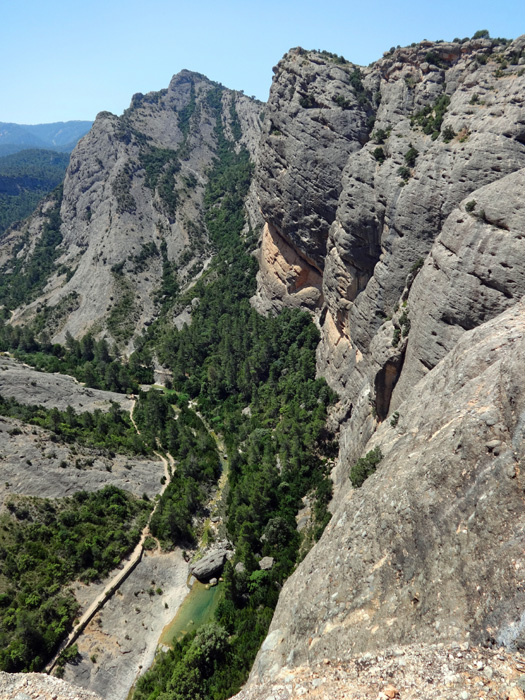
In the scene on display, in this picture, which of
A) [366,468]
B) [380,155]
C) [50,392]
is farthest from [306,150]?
[50,392]

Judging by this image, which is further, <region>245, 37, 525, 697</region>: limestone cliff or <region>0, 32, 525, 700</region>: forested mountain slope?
<region>0, 32, 525, 700</region>: forested mountain slope

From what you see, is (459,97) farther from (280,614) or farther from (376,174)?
(280,614)

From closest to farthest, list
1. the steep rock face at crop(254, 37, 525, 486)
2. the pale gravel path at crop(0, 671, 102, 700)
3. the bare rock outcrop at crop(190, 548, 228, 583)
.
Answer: the pale gravel path at crop(0, 671, 102, 700), the steep rock face at crop(254, 37, 525, 486), the bare rock outcrop at crop(190, 548, 228, 583)

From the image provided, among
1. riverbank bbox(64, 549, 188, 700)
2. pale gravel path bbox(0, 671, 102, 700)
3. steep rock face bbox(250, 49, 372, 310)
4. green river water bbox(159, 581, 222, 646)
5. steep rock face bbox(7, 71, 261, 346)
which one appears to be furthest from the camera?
steep rock face bbox(7, 71, 261, 346)

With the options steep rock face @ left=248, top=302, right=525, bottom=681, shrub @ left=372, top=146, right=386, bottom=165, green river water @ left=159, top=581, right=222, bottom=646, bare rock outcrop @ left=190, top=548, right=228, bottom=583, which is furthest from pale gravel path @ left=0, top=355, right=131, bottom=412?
shrub @ left=372, top=146, right=386, bottom=165

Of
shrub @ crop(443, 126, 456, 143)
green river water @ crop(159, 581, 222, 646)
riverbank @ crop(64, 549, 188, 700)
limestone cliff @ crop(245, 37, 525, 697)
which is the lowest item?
riverbank @ crop(64, 549, 188, 700)

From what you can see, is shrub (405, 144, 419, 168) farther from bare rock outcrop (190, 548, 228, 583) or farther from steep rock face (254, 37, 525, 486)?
bare rock outcrop (190, 548, 228, 583)

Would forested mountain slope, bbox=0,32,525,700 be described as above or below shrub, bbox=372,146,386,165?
below

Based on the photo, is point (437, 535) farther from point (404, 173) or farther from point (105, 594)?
point (404, 173)
